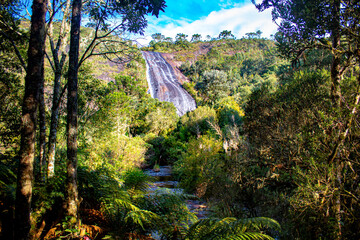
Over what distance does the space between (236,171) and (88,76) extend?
30.2 ft

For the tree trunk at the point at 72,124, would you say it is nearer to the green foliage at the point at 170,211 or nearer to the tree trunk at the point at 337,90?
the green foliage at the point at 170,211

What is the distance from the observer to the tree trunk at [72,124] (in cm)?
318

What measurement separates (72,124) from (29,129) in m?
1.04

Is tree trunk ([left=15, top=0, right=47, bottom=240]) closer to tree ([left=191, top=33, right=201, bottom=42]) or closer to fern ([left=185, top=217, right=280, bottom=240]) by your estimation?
fern ([left=185, top=217, right=280, bottom=240])

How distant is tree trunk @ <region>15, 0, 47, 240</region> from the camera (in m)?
2.23

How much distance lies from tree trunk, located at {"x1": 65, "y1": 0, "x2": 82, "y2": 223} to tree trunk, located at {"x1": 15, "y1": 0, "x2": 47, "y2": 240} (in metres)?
0.89

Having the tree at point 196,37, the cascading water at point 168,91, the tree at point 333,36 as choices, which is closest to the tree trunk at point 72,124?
the tree at point 333,36

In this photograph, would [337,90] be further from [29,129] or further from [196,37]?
[196,37]

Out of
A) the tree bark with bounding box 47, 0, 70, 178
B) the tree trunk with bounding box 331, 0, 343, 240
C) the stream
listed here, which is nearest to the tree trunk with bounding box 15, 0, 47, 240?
the tree bark with bounding box 47, 0, 70, 178

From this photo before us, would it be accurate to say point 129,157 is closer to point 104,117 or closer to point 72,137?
point 104,117

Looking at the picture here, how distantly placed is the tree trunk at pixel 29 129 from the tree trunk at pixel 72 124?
885 millimetres

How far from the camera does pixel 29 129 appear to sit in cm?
234

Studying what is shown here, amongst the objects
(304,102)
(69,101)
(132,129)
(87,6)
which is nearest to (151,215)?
(69,101)

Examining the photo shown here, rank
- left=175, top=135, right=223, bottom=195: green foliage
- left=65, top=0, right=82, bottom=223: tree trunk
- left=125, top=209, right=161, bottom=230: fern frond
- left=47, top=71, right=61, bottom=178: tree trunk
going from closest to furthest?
left=125, top=209, right=161, bottom=230: fern frond
left=65, top=0, right=82, bottom=223: tree trunk
left=47, top=71, right=61, bottom=178: tree trunk
left=175, top=135, right=223, bottom=195: green foliage
